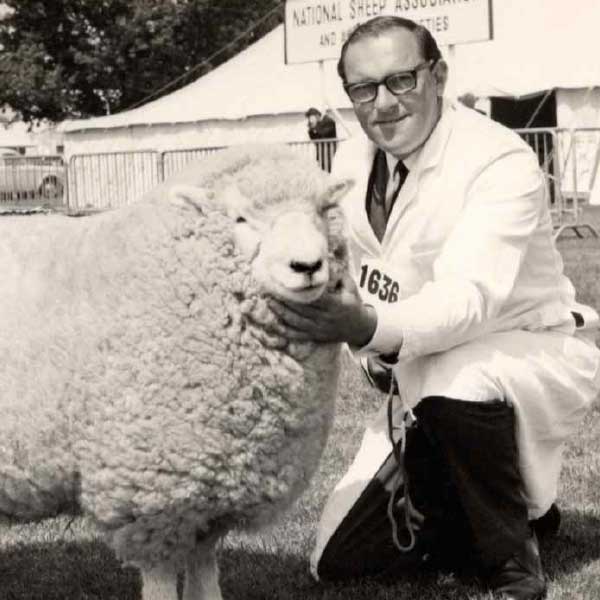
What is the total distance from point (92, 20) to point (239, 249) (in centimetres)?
3142

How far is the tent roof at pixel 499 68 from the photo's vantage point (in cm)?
1504

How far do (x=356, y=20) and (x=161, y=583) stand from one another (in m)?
12.3

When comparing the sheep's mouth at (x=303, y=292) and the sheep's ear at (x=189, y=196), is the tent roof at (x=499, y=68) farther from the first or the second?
the sheep's mouth at (x=303, y=292)

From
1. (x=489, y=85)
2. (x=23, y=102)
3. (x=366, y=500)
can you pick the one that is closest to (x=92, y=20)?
(x=23, y=102)

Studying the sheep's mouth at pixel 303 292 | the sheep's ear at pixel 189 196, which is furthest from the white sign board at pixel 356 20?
the sheep's mouth at pixel 303 292

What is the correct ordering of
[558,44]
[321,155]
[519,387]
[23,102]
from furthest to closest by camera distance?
[23,102], [558,44], [321,155], [519,387]

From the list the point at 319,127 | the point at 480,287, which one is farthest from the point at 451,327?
the point at 319,127

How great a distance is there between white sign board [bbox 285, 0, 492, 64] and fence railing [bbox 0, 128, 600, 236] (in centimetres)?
128

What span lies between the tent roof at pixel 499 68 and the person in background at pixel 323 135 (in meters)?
0.60

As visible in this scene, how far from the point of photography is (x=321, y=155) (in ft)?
45.6

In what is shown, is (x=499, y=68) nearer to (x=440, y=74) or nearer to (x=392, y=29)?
(x=440, y=74)

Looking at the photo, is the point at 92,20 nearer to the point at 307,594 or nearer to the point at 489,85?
the point at 489,85

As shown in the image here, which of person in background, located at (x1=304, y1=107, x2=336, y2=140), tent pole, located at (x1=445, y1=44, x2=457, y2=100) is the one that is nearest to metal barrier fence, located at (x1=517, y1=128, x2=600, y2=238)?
tent pole, located at (x1=445, y1=44, x2=457, y2=100)

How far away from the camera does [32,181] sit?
16531 millimetres
